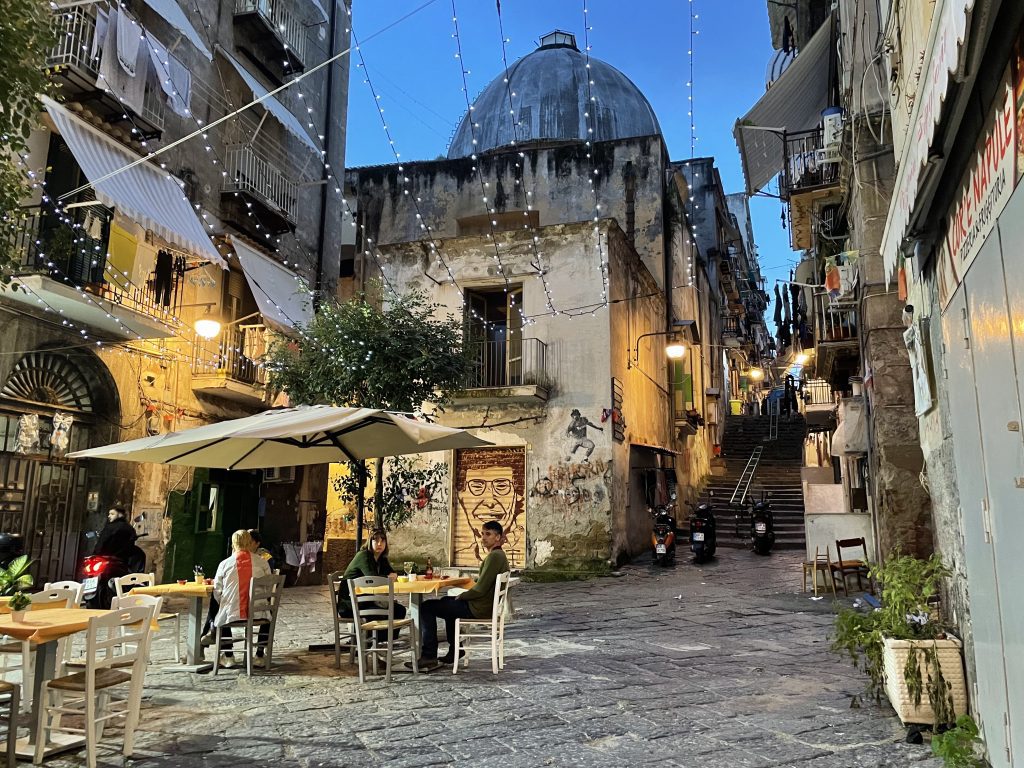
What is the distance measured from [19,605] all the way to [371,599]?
8.34 ft

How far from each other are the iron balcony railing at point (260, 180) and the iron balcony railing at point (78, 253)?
319cm

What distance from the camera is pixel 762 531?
15.5 metres

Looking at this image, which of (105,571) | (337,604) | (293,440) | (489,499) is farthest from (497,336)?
(337,604)

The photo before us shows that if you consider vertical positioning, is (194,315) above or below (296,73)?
below

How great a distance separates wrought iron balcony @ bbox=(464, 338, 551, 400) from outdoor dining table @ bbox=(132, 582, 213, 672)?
7.51 m

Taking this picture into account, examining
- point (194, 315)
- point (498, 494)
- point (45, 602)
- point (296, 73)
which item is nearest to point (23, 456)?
point (194, 315)

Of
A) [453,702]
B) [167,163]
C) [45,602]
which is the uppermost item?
[167,163]

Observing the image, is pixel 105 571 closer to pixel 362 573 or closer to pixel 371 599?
pixel 362 573

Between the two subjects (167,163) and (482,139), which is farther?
(482,139)

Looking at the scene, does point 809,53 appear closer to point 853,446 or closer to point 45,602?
point 853,446

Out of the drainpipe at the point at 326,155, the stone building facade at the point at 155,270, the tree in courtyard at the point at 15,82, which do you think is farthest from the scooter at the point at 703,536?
the tree in courtyard at the point at 15,82

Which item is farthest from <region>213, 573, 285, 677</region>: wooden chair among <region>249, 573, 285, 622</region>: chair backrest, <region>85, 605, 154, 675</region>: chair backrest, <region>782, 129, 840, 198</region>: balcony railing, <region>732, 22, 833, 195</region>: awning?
<region>732, 22, 833, 195</region>: awning

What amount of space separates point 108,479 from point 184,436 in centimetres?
608

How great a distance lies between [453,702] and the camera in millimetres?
5348
